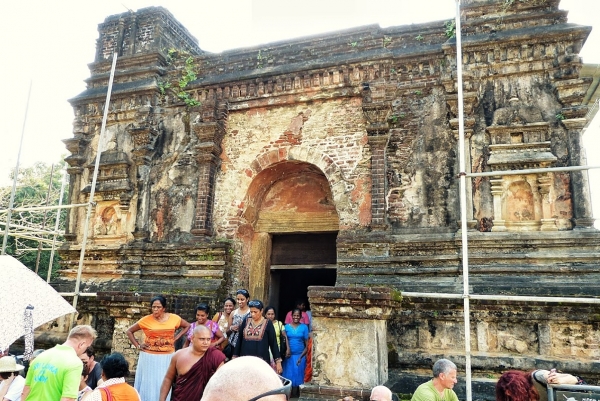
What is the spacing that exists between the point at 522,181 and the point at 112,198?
25.8ft

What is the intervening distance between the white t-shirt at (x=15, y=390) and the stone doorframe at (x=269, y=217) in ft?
17.6

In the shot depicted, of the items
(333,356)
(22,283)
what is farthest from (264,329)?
(22,283)

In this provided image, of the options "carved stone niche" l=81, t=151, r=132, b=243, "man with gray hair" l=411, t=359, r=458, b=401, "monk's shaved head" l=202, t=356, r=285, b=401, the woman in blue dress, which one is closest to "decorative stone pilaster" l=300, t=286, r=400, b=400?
"man with gray hair" l=411, t=359, r=458, b=401

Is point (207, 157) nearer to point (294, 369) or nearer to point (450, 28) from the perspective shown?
point (294, 369)

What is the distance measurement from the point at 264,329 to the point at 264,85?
5378 mm

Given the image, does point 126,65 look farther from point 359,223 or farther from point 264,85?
point 359,223

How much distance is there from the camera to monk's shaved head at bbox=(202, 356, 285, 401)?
61.7 inches

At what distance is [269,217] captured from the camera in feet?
32.1

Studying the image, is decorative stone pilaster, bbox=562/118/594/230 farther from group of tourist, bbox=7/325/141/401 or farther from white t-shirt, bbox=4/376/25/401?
white t-shirt, bbox=4/376/25/401

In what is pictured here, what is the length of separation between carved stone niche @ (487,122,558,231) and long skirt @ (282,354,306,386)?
3.60m

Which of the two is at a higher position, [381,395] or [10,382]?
[381,395]

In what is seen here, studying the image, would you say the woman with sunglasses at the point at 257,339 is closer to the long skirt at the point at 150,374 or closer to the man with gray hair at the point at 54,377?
the long skirt at the point at 150,374

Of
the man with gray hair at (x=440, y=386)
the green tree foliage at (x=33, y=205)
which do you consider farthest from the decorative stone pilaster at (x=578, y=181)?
the green tree foliage at (x=33, y=205)

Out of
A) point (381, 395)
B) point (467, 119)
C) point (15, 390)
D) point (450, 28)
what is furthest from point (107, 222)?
point (381, 395)
